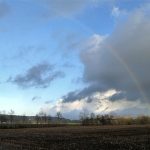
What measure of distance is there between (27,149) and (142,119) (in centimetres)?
15946

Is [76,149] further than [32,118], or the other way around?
[32,118]

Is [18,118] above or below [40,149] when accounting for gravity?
above

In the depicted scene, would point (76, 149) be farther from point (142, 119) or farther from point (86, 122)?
point (142, 119)

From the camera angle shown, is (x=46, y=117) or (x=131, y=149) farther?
(x=46, y=117)

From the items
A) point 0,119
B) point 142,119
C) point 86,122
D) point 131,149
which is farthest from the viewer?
→ point 142,119

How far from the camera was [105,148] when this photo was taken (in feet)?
98.1

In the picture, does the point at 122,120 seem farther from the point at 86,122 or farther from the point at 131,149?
the point at 131,149

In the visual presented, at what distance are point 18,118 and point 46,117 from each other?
13.3m

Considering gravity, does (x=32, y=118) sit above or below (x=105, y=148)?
above

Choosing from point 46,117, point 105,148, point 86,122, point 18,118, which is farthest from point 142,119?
point 105,148

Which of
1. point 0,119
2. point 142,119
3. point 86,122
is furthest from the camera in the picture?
point 142,119

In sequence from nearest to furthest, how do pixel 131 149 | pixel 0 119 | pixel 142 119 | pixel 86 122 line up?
pixel 131 149
pixel 0 119
pixel 86 122
pixel 142 119

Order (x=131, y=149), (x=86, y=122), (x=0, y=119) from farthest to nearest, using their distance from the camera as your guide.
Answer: (x=86, y=122) < (x=0, y=119) < (x=131, y=149)

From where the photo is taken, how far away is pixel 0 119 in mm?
155125
